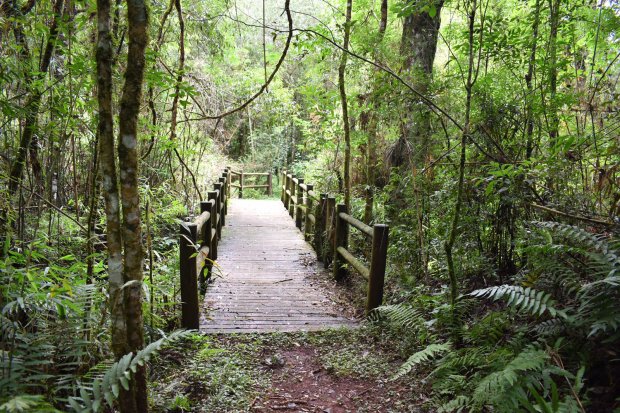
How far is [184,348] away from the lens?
12.4 feet

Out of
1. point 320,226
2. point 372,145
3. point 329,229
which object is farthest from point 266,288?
point 372,145

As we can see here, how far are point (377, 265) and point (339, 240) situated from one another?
1.60 m

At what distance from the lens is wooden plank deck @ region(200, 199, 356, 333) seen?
4.60m

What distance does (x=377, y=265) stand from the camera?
4.48 meters

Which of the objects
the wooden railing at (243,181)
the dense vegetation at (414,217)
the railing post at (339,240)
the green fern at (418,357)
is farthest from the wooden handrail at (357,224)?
the wooden railing at (243,181)

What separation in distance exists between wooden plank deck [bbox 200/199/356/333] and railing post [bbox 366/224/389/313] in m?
0.37

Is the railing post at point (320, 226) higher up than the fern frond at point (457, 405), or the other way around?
the railing post at point (320, 226)

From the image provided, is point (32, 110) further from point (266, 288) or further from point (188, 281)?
point (266, 288)

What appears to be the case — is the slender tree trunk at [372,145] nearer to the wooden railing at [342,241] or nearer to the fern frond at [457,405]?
the wooden railing at [342,241]

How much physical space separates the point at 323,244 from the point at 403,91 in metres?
3.11

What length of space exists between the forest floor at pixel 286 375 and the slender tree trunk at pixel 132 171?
2.90ft

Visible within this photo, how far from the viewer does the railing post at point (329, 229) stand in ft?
21.2

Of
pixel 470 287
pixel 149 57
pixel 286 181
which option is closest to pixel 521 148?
pixel 470 287

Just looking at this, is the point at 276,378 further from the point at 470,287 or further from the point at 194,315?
the point at 470,287
